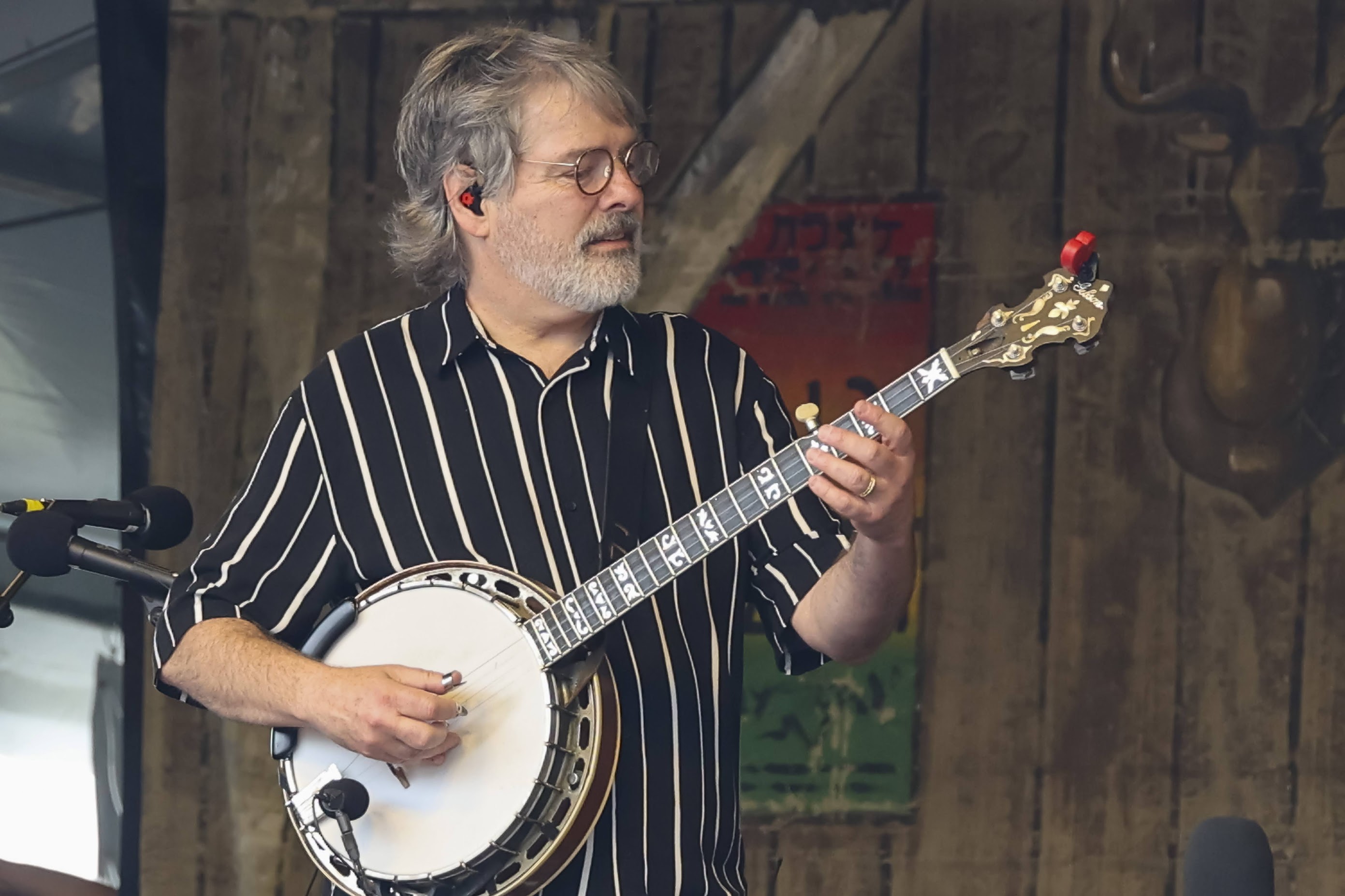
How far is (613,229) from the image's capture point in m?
1.92

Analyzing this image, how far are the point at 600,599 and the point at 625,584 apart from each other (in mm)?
35

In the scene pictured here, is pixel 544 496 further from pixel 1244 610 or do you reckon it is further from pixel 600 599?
pixel 1244 610

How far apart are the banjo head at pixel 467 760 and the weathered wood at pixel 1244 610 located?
79.3 inches

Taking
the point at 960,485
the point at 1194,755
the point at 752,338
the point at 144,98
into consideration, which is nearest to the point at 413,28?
the point at 144,98

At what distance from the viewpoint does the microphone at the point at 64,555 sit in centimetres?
191


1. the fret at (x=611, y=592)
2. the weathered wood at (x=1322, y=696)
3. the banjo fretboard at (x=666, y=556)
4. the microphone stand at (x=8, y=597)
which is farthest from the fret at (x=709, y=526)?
the weathered wood at (x=1322, y=696)

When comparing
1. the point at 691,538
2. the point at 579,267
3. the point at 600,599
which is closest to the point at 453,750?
the point at 600,599

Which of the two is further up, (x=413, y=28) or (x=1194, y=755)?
(x=413, y=28)

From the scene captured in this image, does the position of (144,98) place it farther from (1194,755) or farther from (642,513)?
(1194,755)

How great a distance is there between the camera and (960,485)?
3.42m

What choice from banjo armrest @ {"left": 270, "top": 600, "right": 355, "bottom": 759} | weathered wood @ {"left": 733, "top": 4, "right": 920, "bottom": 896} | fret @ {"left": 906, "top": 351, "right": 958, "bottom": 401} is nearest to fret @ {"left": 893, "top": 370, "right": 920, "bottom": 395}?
fret @ {"left": 906, "top": 351, "right": 958, "bottom": 401}

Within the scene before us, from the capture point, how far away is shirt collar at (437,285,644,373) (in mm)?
1939

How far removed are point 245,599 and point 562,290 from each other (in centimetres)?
56

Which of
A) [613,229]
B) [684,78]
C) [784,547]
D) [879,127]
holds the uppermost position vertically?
[684,78]
